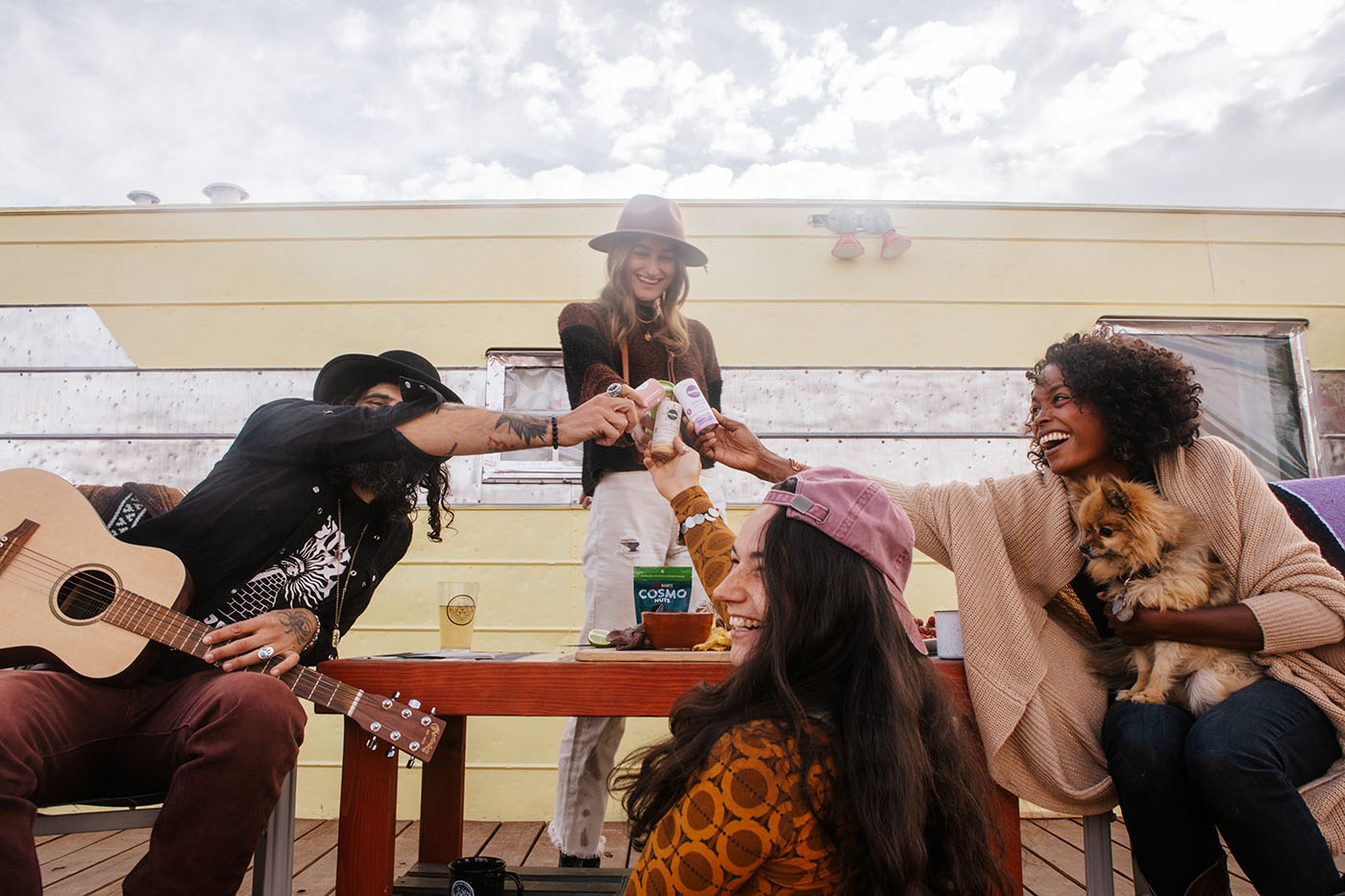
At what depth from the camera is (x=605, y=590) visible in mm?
2646

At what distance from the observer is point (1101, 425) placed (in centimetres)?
211

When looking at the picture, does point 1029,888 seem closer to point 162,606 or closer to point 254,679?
Result: point 254,679

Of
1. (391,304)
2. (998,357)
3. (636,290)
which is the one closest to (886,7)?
(998,357)

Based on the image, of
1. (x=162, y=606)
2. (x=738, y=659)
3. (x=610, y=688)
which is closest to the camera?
(x=738, y=659)

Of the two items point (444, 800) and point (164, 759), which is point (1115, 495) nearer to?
point (444, 800)

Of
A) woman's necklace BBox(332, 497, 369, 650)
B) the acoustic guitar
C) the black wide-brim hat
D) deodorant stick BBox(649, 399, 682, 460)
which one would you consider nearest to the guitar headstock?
the acoustic guitar

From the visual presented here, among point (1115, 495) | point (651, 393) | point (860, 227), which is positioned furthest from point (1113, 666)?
point (860, 227)

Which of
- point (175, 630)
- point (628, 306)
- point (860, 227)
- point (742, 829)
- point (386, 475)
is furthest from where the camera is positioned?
point (860, 227)

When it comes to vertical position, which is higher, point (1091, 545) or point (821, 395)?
point (821, 395)

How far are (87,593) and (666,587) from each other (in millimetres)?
1330

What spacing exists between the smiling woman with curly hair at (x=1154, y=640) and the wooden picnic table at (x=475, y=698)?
0.18 m

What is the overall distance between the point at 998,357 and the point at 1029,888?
2.27 m

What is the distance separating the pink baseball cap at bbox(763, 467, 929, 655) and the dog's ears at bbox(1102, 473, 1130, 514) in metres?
0.91

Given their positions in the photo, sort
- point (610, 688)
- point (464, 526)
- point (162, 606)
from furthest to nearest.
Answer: point (464, 526)
point (162, 606)
point (610, 688)
